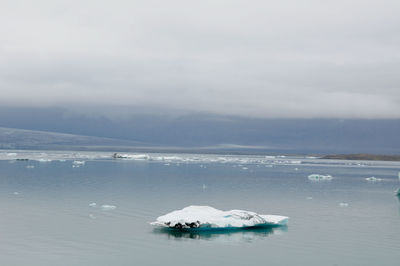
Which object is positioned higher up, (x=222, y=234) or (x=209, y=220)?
(x=209, y=220)

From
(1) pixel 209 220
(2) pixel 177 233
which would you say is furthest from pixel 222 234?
(2) pixel 177 233

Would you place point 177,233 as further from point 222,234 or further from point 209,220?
point 222,234

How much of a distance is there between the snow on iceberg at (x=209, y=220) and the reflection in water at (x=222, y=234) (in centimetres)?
19

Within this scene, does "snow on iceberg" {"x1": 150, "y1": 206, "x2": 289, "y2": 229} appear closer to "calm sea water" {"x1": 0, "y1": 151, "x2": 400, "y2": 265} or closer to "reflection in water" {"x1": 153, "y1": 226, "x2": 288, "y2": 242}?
"reflection in water" {"x1": 153, "y1": 226, "x2": 288, "y2": 242}

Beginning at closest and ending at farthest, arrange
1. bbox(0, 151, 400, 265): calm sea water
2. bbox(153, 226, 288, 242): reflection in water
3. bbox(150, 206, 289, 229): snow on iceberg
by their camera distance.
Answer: bbox(0, 151, 400, 265): calm sea water, bbox(153, 226, 288, 242): reflection in water, bbox(150, 206, 289, 229): snow on iceberg

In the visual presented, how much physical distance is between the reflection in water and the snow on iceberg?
193 millimetres

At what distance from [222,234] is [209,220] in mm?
637

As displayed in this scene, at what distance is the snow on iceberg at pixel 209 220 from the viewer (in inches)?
674

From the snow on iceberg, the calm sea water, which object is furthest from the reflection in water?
the snow on iceberg

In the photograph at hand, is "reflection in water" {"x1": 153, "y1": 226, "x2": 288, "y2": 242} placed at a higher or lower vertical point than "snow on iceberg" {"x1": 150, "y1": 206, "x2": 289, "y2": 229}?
lower

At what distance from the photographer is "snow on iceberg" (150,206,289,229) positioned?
17.1 metres

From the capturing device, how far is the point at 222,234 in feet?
56.2

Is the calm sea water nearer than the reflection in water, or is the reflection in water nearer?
the calm sea water

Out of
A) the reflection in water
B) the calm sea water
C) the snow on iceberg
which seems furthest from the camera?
the snow on iceberg
